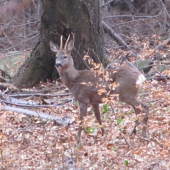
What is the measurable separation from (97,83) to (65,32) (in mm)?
3096

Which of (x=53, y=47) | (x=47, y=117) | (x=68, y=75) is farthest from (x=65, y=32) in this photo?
(x=47, y=117)

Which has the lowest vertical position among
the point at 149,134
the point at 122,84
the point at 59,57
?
the point at 149,134

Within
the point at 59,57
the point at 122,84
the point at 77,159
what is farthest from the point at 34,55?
the point at 77,159

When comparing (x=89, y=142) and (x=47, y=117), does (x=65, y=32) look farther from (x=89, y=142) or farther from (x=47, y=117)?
(x=89, y=142)

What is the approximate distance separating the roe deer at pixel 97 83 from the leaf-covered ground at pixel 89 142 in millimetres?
267

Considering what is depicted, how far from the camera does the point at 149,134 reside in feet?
21.2

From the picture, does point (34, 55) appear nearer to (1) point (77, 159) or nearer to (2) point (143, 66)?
(2) point (143, 66)

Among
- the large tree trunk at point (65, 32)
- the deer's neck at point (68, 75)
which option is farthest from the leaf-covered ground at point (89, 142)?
the large tree trunk at point (65, 32)

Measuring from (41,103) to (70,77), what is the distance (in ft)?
3.74

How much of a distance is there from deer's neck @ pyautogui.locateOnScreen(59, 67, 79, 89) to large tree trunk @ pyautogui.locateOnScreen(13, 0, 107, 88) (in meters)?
2.20

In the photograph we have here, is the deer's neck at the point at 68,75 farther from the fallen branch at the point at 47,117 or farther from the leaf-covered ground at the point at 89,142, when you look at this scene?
the leaf-covered ground at the point at 89,142

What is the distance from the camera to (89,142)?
650 cm

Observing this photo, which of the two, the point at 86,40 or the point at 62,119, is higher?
the point at 86,40

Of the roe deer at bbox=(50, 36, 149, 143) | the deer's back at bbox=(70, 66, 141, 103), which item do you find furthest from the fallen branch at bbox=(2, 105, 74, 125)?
the deer's back at bbox=(70, 66, 141, 103)
